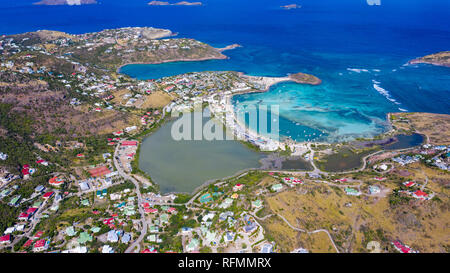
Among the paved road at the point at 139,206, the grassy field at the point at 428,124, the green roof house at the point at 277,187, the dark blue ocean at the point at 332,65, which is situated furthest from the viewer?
the dark blue ocean at the point at 332,65

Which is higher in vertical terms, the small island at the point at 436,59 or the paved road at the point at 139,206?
the small island at the point at 436,59

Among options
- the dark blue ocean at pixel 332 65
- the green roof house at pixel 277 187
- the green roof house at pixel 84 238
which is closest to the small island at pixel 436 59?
the dark blue ocean at pixel 332 65

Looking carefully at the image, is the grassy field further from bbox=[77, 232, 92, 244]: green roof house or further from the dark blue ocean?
bbox=[77, 232, 92, 244]: green roof house

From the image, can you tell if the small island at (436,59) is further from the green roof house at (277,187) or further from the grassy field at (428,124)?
the green roof house at (277,187)

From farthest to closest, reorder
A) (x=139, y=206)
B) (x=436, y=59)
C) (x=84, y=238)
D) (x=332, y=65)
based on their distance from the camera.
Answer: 1. (x=332, y=65)
2. (x=436, y=59)
3. (x=139, y=206)
4. (x=84, y=238)

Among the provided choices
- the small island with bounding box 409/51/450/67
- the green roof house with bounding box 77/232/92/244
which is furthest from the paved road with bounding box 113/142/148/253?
the small island with bounding box 409/51/450/67

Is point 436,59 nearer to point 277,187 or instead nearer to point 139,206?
point 277,187

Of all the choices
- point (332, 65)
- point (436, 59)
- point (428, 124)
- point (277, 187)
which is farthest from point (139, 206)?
point (436, 59)

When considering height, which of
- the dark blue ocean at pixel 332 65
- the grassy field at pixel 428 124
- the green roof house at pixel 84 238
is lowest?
the green roof house at pixel 84 238
